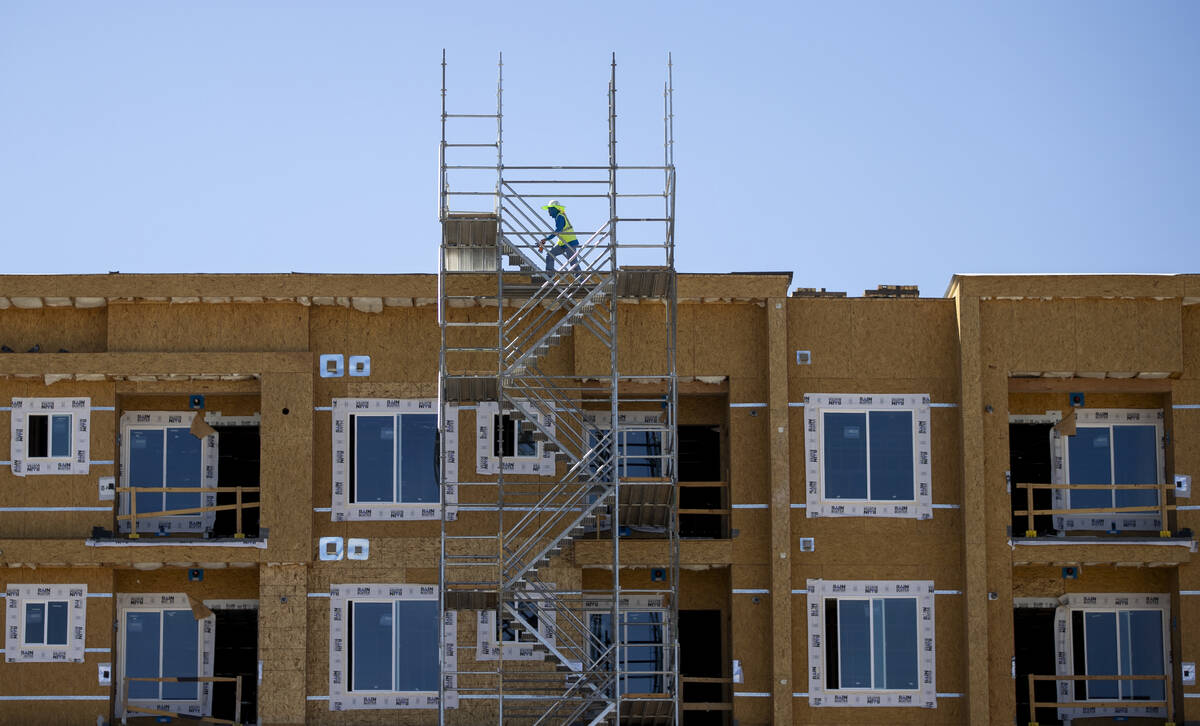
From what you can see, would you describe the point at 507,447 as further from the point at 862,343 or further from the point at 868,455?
the point at 862,343

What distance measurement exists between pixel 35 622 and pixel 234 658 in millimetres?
4036

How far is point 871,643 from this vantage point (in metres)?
33.7

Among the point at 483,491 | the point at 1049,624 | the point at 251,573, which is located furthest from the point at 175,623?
the point at 1049,624

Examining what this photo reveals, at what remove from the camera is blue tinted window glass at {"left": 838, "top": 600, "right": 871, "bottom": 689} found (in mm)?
33550

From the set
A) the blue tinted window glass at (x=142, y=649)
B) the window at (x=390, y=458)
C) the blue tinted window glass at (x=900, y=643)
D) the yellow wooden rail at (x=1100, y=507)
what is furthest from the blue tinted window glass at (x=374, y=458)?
the yellow wooden rail at (x=1100, y=507)

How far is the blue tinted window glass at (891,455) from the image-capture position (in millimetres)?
34000

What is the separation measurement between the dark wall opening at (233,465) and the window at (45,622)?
3.23 meters

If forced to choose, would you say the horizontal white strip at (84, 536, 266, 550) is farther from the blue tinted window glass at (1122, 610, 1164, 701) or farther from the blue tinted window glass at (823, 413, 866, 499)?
the blue tinted window glass at (1122, 610, 1164, 701)

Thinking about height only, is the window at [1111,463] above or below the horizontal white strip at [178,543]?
above

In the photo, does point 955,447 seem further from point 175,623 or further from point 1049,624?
point 175,623

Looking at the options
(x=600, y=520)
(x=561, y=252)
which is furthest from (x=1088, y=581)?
(x=561, y=252)

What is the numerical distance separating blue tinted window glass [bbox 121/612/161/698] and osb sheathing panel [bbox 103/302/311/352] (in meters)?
5.68

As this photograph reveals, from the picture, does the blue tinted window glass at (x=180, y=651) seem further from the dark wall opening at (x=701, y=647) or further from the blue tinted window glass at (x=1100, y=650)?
the blue tinted window glass at (x=1100, y=650)

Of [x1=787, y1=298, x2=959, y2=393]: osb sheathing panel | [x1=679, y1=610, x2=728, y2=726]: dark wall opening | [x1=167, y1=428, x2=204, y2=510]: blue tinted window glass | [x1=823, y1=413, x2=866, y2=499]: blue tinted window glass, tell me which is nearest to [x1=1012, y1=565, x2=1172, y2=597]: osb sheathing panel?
[x1=823, y1=413, x2=866, y2=499]: blue tinted window glass
